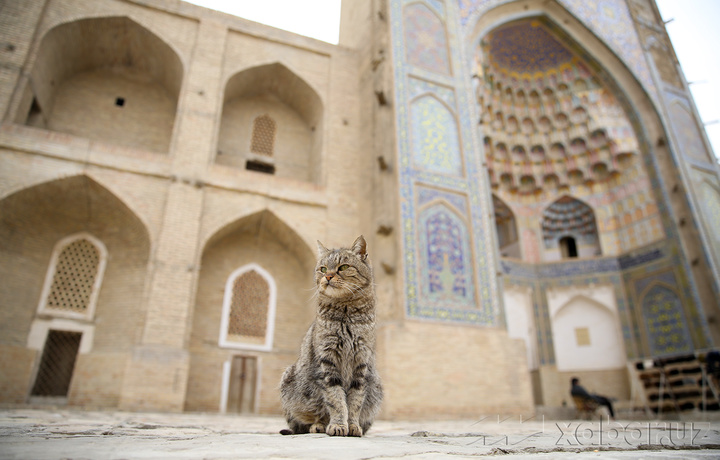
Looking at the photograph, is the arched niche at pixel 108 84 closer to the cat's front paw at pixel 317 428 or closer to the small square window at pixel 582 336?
the cat's front paw at pixel 317 428

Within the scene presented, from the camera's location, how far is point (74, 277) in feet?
26.4

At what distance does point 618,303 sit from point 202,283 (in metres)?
10.3

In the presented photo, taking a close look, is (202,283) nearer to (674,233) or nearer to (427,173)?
(427,173)

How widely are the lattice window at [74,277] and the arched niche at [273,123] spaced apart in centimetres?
298

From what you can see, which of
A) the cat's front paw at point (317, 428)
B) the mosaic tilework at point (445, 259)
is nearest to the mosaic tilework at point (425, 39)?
the mosaic tilework at point (445, 259)

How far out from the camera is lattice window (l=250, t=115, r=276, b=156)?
10.3 metres

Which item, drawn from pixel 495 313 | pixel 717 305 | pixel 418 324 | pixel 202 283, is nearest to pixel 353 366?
pixel 418 324

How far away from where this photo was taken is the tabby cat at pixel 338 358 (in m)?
2.24

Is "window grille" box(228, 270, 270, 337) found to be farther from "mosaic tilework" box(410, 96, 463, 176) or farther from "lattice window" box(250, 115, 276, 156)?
"mosaic tilework" box(410, 96, 463, 176)

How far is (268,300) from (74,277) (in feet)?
10.8

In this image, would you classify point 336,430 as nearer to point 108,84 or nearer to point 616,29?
point 108,84

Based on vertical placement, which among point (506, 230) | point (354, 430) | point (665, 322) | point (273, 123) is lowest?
point (354, 430)

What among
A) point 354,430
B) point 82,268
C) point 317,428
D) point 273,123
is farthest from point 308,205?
point 354,430

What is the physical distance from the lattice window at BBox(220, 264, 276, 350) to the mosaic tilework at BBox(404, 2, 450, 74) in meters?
5.19
